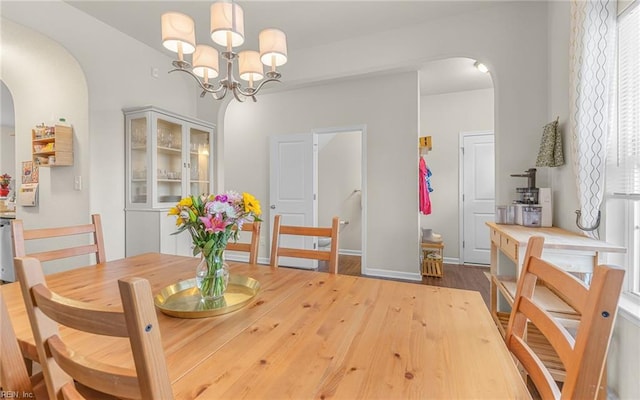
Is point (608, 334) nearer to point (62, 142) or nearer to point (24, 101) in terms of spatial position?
point (62, 142)

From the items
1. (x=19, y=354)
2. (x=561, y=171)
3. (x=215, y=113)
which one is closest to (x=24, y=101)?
(x=215, y=113)

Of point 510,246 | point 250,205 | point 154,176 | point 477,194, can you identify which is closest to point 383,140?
point 477,194

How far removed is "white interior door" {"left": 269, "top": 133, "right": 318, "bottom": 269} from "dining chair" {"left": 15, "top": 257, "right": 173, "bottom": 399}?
3510 millimetres

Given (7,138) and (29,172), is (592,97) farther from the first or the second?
(7,138)

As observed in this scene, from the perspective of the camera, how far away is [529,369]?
2.65 feet

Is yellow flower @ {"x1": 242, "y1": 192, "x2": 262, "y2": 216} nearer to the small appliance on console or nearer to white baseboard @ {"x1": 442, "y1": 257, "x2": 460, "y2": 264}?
the small appliance on console

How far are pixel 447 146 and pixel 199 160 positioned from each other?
3573 mm

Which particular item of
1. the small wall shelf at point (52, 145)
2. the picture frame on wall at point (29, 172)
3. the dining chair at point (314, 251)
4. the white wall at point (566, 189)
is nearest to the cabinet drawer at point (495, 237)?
Answer: the white wall at point (566, 189)

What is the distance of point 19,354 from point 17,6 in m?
2.63

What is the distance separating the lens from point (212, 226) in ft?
3.39

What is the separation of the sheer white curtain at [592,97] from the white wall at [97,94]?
3594mm

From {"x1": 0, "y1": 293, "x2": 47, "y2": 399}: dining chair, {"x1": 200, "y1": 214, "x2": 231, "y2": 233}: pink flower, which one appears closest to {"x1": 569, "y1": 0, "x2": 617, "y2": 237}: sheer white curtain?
{"x1": 200, "y1": 214, "x2": 231, "y2": 233}: pink flower

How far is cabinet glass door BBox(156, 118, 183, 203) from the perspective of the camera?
290 centimetres

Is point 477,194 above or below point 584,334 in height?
above
